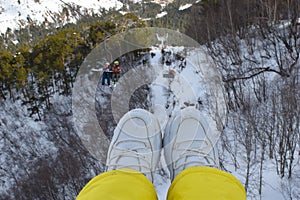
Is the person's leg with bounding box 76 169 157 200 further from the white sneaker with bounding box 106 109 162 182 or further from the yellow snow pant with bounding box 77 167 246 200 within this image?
the white sneaker with bounding box 106 109 162 182

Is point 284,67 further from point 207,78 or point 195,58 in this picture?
point 195,58

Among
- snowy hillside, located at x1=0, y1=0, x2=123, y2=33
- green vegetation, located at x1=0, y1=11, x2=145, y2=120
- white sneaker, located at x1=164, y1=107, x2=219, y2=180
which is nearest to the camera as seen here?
white sneaker, located at x1=164, y1=107, x2=219, y2=180

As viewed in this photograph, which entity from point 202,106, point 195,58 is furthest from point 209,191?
point 195,58

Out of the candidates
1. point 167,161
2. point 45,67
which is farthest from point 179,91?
point 45,67

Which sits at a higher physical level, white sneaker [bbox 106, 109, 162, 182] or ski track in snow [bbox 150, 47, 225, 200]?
white sneaker [bbox 106, 109, 162, 182]

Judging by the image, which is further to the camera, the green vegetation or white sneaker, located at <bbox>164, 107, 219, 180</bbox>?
the green vegetation

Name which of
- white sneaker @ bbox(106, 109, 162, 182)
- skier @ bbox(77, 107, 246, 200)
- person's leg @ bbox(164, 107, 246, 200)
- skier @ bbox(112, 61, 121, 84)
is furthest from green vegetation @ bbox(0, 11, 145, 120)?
person's leg @ bbox(164, 107, 246, 200)

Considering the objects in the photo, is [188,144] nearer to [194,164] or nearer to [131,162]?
[194,164]

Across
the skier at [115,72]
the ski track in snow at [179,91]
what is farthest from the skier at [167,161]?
the skier at [115,72]
